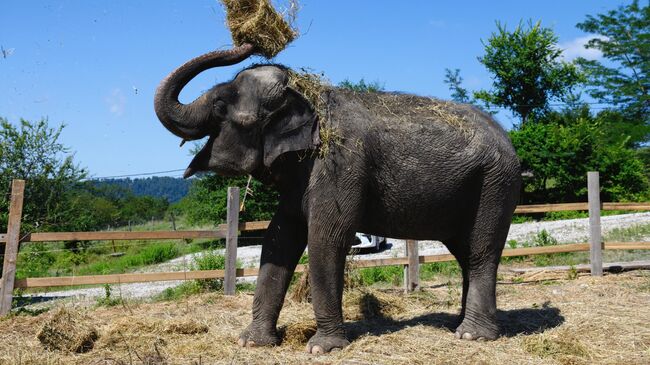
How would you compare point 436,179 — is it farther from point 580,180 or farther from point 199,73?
point 580,180

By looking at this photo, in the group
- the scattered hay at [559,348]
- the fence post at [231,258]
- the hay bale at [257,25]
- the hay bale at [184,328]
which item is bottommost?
the scattered hay at [559,348]

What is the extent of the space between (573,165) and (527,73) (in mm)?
12876

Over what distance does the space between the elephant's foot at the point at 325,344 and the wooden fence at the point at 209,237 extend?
3983 mm

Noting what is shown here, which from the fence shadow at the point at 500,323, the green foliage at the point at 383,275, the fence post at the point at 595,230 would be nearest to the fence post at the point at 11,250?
the fence shadow at the point at 500,323

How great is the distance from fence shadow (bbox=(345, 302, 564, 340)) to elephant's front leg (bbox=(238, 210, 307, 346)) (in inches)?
34.0

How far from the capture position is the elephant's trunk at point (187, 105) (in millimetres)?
5673

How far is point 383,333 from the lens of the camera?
6.60 m

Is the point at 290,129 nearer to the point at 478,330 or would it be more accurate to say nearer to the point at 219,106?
the point at 219,106

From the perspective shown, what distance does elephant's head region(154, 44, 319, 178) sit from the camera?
19.1 ft

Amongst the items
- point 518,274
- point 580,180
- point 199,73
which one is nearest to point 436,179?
point 199,73

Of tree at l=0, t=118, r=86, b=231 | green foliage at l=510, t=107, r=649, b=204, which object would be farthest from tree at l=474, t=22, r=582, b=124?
tree at l=0, t=118, r=86, b=231

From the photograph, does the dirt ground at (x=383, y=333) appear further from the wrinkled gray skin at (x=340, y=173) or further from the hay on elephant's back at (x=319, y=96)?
the hay on elephant's back at (x=319, y=96)

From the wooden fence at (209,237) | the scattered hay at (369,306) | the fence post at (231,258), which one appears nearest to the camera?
the scattered hay at (369,306)

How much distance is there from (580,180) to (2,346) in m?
25.4
